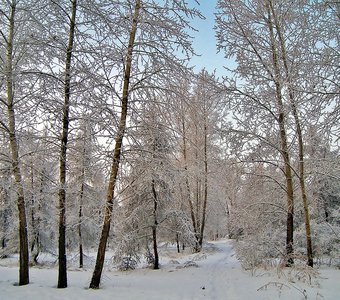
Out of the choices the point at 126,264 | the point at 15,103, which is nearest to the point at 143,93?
the point at 15,103

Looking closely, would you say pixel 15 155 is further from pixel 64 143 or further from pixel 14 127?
pixel 64 143

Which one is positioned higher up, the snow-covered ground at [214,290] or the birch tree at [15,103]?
the birch tree at [15,103]

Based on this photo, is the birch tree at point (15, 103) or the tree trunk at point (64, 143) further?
the tree trunk at point (64, 143)

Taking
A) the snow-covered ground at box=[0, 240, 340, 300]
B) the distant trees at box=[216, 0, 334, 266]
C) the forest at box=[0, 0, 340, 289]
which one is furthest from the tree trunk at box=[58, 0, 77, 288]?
the distant trees at box=[216, 0, 334, 266]

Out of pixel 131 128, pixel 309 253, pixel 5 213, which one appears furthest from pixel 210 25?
pixel 5 213

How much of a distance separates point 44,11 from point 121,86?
8.74ft

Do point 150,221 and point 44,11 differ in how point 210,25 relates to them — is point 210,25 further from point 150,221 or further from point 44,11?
point 150,221

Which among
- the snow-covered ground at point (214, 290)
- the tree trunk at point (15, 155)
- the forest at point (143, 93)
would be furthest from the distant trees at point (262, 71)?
the tree trunk at point (15, 155)

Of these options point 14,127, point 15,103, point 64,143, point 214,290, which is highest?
point 15,103

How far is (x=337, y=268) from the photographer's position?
862cm

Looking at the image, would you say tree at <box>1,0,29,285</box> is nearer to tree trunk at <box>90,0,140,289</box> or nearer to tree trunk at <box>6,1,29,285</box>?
tree trunk at <box>6,1,29,285</box>

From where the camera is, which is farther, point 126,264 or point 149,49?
point 126,264

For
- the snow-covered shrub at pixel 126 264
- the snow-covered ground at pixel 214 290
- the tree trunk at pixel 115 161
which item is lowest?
the snow-covered shrub at pixel 126 264

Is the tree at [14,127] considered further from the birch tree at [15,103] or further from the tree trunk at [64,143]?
the tree trunk at [64,143]
